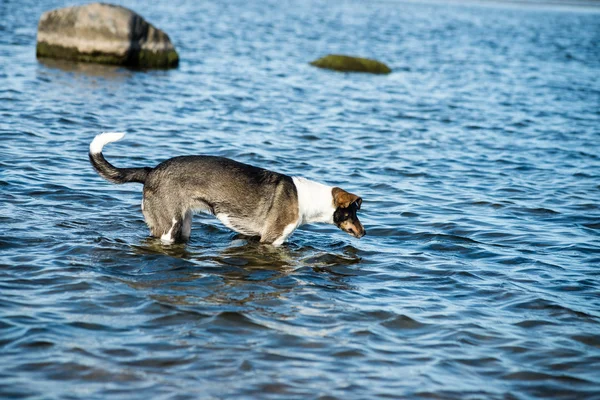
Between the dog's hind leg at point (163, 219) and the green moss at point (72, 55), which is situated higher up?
the green moss at point (72, 55)

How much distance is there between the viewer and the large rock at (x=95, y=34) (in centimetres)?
2044

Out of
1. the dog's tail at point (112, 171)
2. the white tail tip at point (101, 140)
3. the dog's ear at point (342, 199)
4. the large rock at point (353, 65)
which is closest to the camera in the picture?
→ the white tail tip at point (101, 140)

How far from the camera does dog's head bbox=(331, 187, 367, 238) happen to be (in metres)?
9.80

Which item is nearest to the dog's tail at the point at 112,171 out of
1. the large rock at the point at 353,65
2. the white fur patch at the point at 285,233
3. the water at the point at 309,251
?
the water at the point at 309,251

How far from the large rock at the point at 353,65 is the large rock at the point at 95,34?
6067 millimetres

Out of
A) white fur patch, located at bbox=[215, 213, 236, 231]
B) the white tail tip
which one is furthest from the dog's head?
the white tail tip

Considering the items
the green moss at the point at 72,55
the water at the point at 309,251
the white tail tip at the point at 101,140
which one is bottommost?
the water at the point at 309,251

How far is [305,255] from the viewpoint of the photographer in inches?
389

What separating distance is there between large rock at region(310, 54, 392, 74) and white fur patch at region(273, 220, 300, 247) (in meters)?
16.4

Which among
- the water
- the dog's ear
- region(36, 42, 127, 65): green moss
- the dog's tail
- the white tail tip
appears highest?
region(36, 42, 127, 65): green moss

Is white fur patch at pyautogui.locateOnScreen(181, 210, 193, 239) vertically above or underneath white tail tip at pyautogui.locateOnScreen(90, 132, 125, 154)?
underneath

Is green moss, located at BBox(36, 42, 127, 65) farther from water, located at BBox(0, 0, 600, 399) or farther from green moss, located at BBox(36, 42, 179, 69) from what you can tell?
water, located at BBox(0, 0, 600, 399)

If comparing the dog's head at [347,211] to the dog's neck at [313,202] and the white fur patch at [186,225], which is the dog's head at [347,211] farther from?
the white fur patch at [186,225]

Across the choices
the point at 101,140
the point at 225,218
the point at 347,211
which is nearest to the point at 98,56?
the point at 101,140
